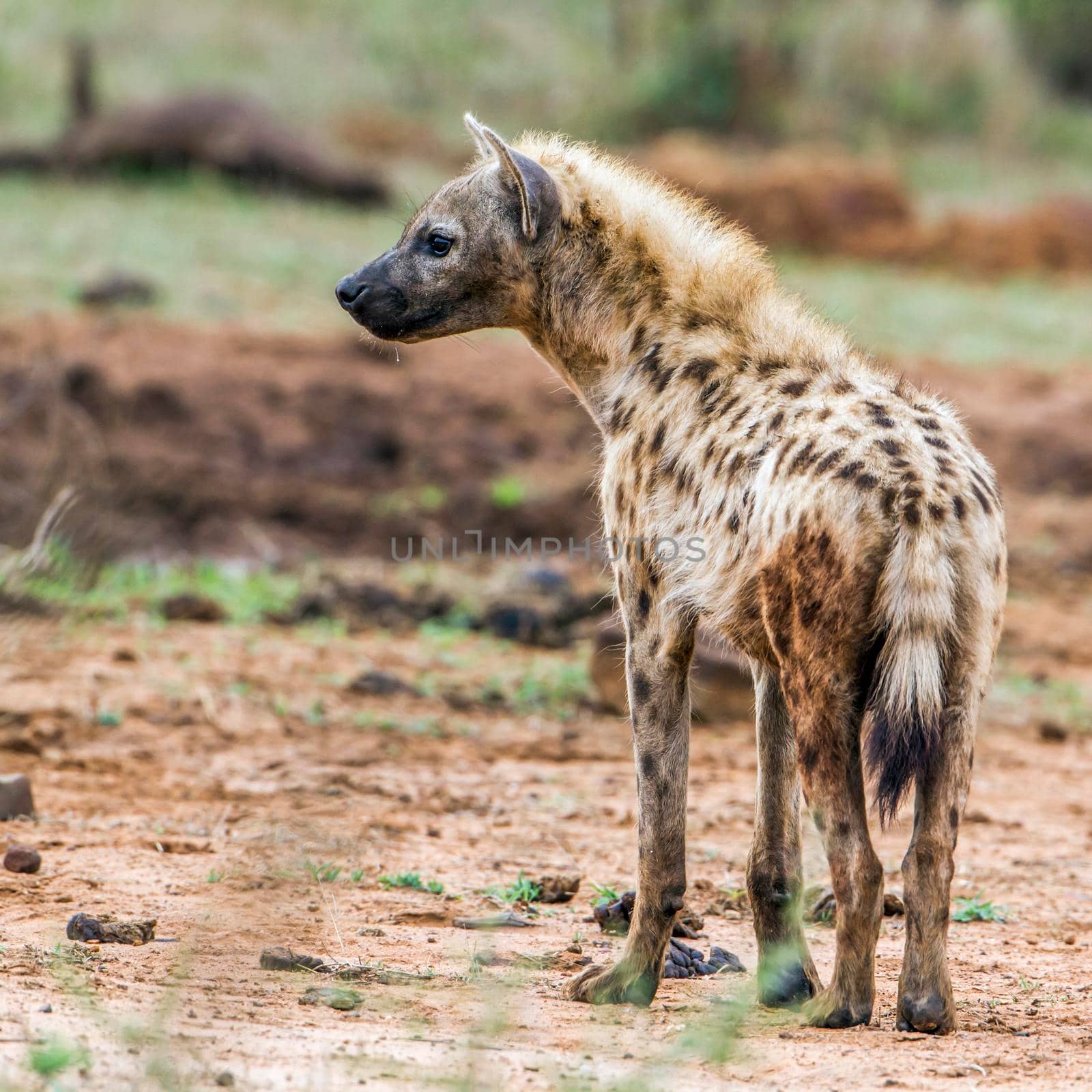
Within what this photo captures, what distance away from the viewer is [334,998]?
3.76 metres

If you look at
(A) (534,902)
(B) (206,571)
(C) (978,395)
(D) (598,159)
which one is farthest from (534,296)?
(C) (978,395)

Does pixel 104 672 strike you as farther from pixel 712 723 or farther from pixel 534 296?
pixel 534 296

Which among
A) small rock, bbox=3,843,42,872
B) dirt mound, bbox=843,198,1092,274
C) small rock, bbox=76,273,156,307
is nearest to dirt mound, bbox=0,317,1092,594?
small rock, bbox=76,273,156,307

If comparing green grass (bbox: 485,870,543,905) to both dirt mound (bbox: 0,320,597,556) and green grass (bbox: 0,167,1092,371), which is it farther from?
green grass (bbox: 0,167,1092,371)

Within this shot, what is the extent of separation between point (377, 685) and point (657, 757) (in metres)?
3.34

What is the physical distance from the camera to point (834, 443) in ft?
12.5

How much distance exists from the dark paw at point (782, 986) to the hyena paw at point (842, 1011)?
1.07 ft

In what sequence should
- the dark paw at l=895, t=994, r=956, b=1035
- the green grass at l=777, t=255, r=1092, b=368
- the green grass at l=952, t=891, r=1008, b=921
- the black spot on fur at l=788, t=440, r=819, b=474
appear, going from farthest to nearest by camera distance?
the green grass at l=777, t=255, r=1092, b=368 → the green grass at l=952, t=891, r=1008, b=921 → the black spot on fur at l=788, t=440, r=819, b=474 → the dark paw at l=895, t=994, r=956, b=1035

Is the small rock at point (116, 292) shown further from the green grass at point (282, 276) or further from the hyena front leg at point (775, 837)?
the hyena front leg at point (775, 837)

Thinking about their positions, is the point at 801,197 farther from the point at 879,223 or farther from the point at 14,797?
the point at 14,797

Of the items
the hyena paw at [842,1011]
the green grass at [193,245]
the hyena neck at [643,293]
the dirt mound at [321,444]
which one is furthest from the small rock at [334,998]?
the green grass at [193,245]

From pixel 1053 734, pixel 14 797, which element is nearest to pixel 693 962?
pixel 14 797

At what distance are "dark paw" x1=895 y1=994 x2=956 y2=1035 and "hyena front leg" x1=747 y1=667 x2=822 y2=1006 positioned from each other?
1.72 ft

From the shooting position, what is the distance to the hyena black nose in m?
4.98
